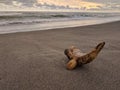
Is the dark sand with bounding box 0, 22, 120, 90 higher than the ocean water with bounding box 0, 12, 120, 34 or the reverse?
higher

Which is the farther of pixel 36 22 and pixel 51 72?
pixel 36 22

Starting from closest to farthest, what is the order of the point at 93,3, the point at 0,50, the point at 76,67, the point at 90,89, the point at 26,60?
the point at 90,89 < the point at 76,67 < the point at 26,60 < the point at 0,50 < the point at 93,3

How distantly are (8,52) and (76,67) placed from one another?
170 cm

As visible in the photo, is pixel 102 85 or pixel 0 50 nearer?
pixel 102 85

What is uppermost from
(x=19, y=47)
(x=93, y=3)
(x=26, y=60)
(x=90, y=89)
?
(x=90, y=89)

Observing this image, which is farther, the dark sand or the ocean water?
the ocean water

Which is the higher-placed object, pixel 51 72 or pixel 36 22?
pixel 51 72

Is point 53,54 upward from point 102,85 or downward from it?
downward

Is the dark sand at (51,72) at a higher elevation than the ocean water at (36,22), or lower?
higher

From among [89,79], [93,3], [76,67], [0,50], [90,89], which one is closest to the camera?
[90,89]

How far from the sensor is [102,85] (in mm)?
3439

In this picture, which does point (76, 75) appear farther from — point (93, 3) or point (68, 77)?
point (93, 3)

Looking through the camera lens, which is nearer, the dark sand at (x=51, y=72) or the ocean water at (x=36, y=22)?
the dark sand at (x=51, y=72)

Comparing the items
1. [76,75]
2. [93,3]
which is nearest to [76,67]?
[76,75]
